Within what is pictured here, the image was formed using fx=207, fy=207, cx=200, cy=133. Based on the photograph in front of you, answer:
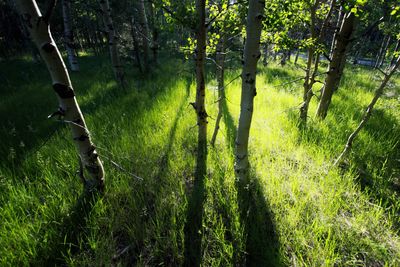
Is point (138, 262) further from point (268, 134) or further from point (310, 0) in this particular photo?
point (310, 0)

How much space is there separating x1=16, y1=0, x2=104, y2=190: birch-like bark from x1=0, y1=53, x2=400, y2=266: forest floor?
379mm

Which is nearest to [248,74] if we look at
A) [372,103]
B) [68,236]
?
[372,103]

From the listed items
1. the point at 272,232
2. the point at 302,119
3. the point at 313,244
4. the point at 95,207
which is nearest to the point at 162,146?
the point at 95,207

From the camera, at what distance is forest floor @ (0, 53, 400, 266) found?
5.87 ft

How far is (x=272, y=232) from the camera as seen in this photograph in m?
1.96

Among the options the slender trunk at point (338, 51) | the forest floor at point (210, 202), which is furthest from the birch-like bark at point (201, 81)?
the slender trunk at point (338, 51)

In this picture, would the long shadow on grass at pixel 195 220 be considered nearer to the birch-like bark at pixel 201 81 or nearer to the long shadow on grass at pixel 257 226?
the birch-like bark at pixel 201 81

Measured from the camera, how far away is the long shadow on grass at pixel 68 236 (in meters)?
1.75

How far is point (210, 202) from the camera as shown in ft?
7.47

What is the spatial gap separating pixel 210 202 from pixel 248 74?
54.9 inches

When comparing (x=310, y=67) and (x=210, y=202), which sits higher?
(x=310, y=67)

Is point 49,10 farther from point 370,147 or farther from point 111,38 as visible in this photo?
point 111,38

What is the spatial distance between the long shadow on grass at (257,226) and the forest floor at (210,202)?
0.03ft

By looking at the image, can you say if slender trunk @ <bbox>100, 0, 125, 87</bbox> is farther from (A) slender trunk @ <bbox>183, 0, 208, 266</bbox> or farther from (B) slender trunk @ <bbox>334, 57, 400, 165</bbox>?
(B) slender trunk @ <bbox>334, 57, 400, 165</bbox>
